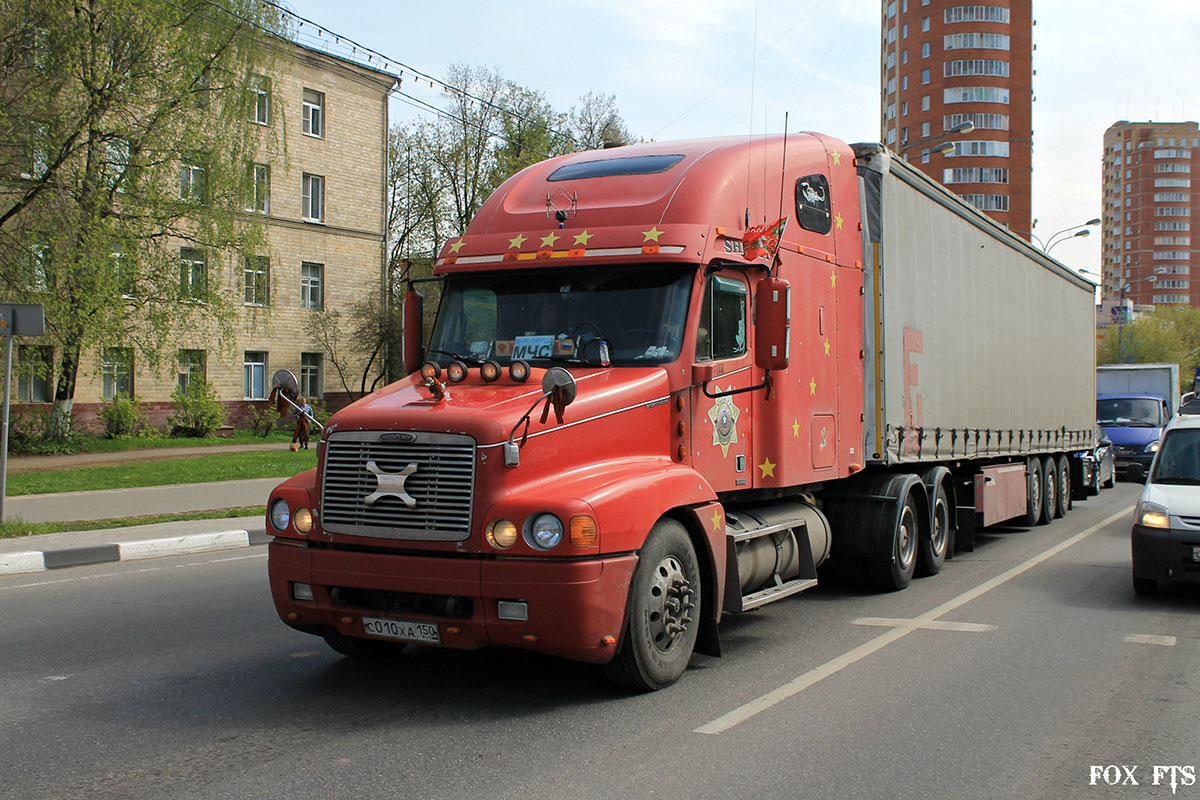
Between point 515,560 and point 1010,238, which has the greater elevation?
point 1010,238

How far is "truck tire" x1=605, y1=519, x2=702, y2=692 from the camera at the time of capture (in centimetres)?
596

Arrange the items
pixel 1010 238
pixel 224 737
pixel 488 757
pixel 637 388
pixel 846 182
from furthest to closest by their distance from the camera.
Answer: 1. pixel 1010 238
2. pixel 846 182
3. pixel 637 388
4. pixel 224 737
5. pixel 488 757

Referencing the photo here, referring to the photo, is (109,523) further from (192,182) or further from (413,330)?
(192,182)

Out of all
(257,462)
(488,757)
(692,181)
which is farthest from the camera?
(257,462)

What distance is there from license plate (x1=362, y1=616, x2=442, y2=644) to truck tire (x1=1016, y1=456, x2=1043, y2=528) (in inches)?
456

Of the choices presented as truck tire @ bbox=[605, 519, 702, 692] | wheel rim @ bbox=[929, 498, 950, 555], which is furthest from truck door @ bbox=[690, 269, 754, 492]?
wheel rim @ bbox=[929, 498, 950, 555]

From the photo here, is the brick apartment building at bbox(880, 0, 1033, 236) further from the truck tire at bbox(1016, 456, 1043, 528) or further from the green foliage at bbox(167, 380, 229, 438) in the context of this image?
the truck tire at bbox(1016, 456, 1043, 528)

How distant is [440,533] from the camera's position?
5.69m

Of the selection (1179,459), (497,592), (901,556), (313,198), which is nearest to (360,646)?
(497,592)

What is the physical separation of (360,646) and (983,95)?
93.9 m

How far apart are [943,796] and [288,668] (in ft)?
13.5

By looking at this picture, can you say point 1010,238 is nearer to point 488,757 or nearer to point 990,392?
point 990,392

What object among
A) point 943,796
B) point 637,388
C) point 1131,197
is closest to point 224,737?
point 637,388

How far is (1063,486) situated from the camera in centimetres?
1772
